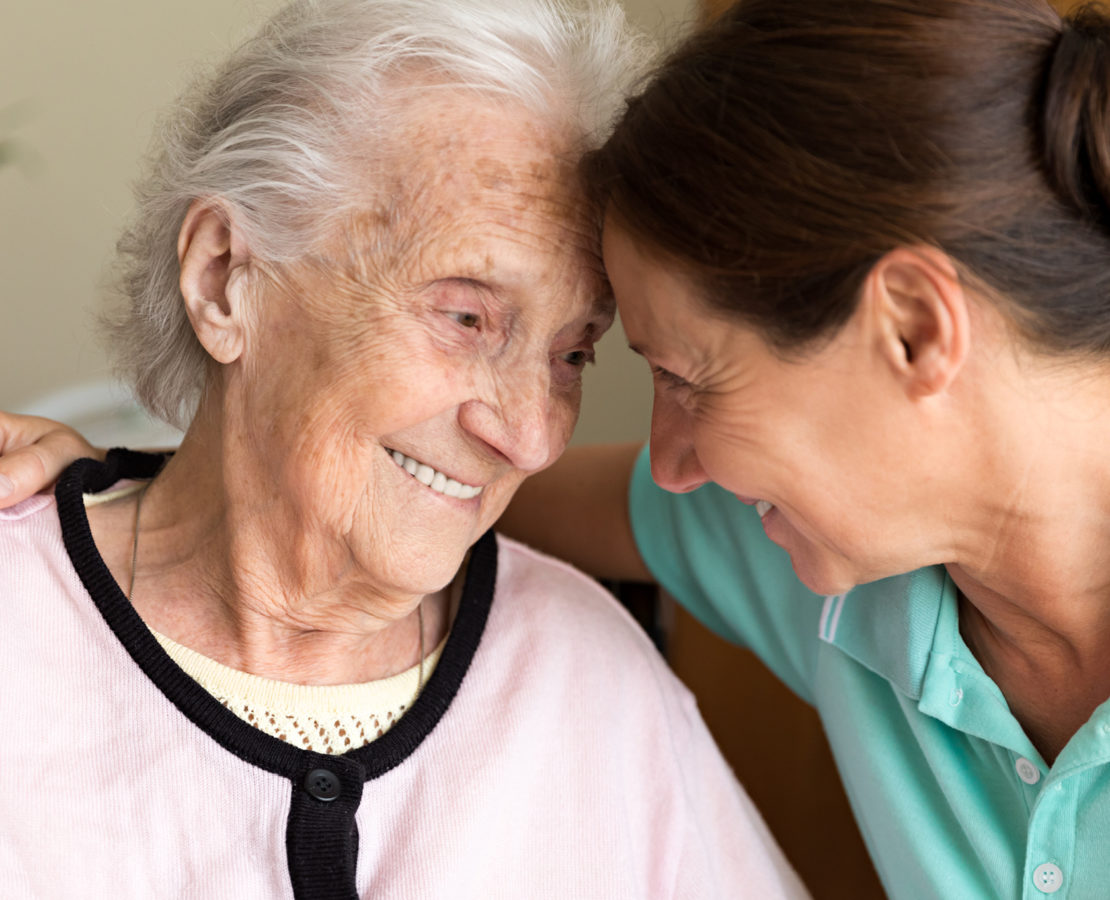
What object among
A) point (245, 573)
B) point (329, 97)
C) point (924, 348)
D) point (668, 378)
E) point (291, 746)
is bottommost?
point (291, 746)

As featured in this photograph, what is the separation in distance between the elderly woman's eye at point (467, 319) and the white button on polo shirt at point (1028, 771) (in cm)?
80

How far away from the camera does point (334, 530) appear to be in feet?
4.22

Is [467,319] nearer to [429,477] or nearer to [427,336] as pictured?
[427,336]

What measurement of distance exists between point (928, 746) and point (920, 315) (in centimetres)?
60

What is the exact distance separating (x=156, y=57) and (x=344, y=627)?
153cm

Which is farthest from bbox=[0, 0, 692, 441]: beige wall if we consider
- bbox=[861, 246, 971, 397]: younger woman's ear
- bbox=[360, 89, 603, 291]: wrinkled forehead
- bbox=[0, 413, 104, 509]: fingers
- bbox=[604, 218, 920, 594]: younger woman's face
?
bbox=[861, 246, 971, 397]: younger woman's ear

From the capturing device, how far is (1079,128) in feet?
3.31

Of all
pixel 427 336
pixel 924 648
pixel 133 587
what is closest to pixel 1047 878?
pixel 924 648

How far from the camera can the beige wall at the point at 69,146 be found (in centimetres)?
224

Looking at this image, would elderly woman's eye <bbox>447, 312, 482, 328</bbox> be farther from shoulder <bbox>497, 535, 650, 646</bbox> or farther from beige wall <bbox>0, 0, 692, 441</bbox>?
beige wall <bbox>0, 0, 692, 441</bbox>

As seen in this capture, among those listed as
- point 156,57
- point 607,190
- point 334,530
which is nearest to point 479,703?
point 334,530

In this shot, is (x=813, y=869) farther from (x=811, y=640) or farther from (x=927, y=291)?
(x=927, y=291)

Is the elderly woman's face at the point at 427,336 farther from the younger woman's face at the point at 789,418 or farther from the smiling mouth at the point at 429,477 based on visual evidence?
the younger woman's face at the point at 789,418

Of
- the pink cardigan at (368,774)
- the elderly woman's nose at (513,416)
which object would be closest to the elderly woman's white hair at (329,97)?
the elderly woman's nose at (513,416)
